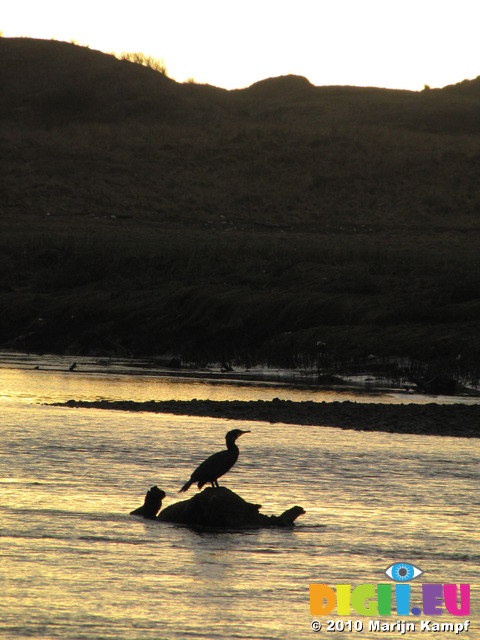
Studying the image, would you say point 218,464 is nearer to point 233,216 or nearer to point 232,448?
point 232,448

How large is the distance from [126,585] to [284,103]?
8743 centimetres

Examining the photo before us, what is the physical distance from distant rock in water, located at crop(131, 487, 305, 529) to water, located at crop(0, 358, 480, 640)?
0.75ft

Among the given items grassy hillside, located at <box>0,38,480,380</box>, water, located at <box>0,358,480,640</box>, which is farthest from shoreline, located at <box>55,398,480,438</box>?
grassy hillside, located at <box>0,38,480,380</box>

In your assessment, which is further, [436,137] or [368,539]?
[436,137]

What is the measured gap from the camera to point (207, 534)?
13.7m

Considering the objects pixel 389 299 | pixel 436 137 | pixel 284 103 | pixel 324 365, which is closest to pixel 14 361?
pixel 324 365

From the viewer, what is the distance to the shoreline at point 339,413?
74.3 ft

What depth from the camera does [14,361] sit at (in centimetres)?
3503

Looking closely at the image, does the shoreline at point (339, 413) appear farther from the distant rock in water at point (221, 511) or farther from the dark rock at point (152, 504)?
the dark rock at point (152, 504)

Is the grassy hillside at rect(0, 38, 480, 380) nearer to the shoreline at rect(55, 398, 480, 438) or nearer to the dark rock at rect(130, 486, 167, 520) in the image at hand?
the shoreline at rect(55, 398, 480, 438)

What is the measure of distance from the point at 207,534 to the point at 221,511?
1.06 ft

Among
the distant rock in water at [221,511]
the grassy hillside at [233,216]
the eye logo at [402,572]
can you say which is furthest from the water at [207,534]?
the grassy hillside at [233,216]

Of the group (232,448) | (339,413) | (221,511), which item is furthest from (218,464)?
(339,413)

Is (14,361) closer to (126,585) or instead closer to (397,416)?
(397,416)
